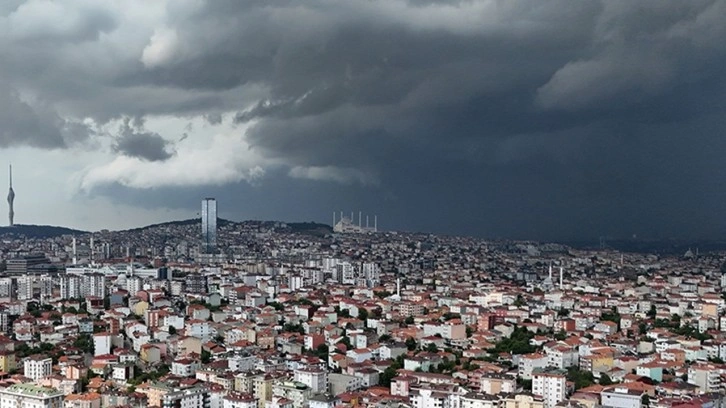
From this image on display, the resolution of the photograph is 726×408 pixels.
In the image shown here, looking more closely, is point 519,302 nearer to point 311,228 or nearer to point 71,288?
point 71,288

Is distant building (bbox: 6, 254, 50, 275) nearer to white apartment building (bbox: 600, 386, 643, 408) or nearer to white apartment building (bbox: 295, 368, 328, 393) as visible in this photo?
white apartment building (bbox: 295, 368, 328, 393)

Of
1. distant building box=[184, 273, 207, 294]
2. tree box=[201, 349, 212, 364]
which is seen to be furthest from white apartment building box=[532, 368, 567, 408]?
distant building box=[184, 273, 207, 294]

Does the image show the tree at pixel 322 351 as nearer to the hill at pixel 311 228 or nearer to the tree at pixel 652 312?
the tree at pixel 652 312

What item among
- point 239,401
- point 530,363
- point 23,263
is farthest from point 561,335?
point 23,263

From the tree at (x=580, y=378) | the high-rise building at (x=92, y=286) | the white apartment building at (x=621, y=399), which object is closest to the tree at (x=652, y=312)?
the tree at (x=580, y=378)

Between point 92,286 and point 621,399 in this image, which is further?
point 92,286

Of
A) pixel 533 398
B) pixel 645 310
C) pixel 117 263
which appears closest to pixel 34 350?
pixel 533 398
